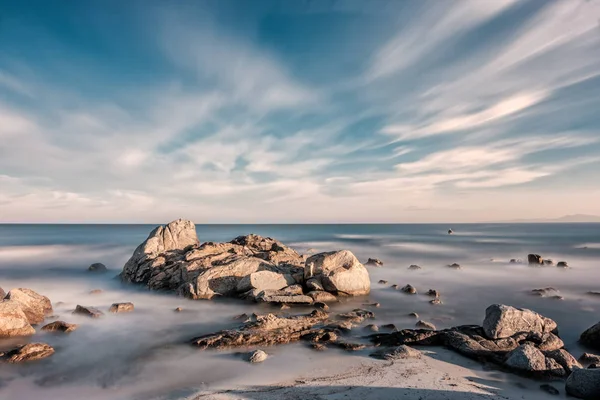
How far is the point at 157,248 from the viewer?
27875 mm

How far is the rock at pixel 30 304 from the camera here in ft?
51.0

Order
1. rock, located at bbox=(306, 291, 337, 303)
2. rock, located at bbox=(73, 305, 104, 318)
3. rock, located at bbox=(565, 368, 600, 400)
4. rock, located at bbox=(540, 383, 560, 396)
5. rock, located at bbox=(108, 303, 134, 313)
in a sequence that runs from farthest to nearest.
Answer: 1. rock, located at bbox=(306, 291, 337, 303)
2. rock, located at bbox=(108, 303, 134, 313)
3. rock, located at bbox=(73, 305, 104, 318)
4. rock, located at bbox=(540, 383, 560, 396)
5. rock, located at bbox=(565, 368, 600, 400)

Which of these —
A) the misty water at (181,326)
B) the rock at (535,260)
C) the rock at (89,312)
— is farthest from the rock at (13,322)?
the rock at (535,260)

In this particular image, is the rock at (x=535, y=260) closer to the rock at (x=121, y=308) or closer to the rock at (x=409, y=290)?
the rock at (x=409, y=290)

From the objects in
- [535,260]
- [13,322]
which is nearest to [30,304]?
[13,322]

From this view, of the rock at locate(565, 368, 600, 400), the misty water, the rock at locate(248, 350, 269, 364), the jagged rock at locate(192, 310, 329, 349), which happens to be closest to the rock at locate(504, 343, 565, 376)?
the rock at locate(565, 368, 600, 400)

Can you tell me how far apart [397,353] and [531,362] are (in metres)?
3.80

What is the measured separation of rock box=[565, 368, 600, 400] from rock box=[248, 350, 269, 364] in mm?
8422

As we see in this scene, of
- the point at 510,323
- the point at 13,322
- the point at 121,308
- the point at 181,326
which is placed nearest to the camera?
the point at 510,323

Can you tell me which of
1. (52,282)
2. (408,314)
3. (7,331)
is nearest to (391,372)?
(408,314)

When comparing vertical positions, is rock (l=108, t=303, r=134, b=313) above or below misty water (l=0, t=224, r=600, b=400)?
above

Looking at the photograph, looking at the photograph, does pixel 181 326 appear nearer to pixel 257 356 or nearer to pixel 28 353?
pixel 28 353

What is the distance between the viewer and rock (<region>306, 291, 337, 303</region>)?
64.1 feet

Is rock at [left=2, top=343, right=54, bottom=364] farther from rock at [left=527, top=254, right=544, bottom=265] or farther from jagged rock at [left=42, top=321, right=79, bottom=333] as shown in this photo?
rock at [left=527, top=254, right=544, bottom=265]
